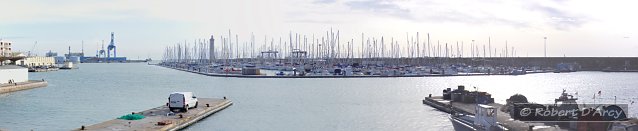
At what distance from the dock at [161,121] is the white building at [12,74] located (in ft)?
102

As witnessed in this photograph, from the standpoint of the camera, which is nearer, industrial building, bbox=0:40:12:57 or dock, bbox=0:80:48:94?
dock, bbox=0:80:48:94

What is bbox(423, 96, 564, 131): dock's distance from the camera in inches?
814

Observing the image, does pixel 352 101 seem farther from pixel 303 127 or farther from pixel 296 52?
pixel 296 52

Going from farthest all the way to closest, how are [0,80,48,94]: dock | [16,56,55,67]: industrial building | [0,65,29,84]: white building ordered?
[16,56,55,67]: industrial building, [0,65,29,84]: white building, [0,80,48,94]: dock

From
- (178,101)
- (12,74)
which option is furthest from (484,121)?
(12,74)

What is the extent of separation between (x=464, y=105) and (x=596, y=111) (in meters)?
17.8

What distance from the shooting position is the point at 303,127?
97.9 ft

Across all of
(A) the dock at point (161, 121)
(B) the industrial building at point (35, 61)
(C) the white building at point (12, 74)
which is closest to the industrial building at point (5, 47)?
(B) the industrial building at point (35, 61)

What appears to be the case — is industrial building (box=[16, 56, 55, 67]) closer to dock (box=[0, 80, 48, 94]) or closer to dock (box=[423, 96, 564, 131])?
dock (box=[0, 80, 48, 94])

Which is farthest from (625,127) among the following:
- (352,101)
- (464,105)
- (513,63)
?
(513,63)

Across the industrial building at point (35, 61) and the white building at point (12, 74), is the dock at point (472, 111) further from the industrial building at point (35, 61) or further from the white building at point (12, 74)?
the industrial building at point (35, 61)

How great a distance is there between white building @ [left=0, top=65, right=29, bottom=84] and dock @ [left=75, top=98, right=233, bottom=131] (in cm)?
3111

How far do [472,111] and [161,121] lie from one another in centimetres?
1491

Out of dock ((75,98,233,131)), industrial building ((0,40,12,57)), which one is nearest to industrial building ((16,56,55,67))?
industrial building ((0,40,12,57))
